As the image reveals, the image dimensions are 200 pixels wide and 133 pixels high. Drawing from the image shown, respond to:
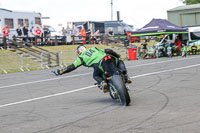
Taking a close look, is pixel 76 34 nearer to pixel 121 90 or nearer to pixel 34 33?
pixel 34 33

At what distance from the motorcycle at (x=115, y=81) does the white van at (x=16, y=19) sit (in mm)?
25647

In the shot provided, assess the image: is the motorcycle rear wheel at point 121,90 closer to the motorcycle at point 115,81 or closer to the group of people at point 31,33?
the motorcycle at point 115,81

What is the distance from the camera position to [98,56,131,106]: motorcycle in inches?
342

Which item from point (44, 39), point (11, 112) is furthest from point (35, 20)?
point (11, 112)

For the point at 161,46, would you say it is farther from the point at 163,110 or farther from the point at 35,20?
the point at 163,110

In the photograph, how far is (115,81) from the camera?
347 inches

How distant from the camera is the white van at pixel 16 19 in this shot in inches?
1357

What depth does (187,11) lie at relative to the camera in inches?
2052

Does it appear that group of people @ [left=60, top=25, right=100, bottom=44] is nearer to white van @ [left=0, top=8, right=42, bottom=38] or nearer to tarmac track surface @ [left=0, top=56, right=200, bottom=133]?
white van @ [left=0, top=8, right=42, bottom=38]

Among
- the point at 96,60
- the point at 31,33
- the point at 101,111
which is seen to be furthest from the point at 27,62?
the point at 101,111

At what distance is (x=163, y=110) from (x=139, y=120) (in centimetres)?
100

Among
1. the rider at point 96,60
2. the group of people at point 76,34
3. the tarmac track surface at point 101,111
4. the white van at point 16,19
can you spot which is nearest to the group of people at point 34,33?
the white van at point 16,19

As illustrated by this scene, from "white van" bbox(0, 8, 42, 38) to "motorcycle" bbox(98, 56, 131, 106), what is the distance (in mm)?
25647

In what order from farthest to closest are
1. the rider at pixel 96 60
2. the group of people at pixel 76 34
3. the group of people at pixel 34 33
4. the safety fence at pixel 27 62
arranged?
1. the group of people at pixel 76 34
2. the group of people at pixel 34 33
3. the safety fence at pixel 27 62
4. the rider at pixel 96 60
